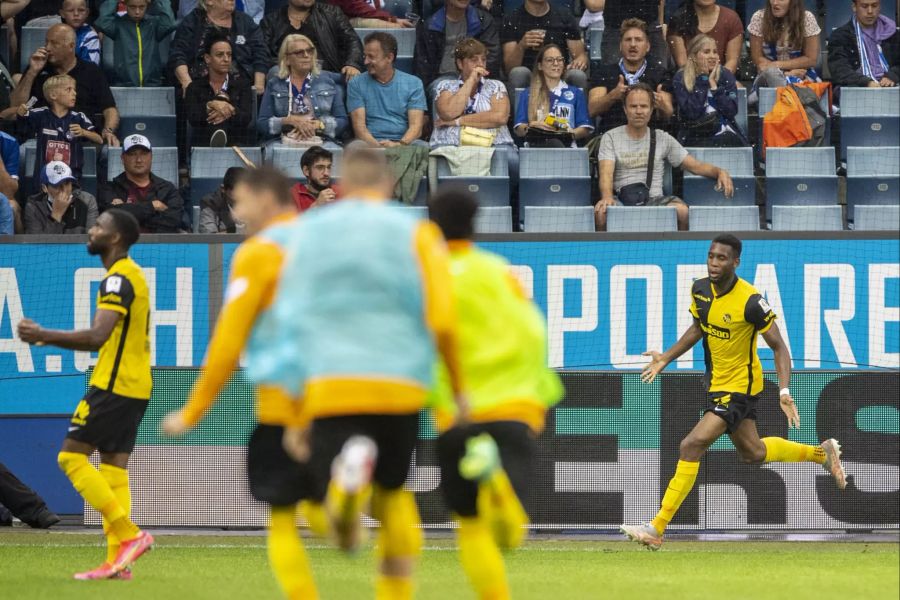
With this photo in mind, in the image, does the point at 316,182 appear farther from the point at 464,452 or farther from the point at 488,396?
the point at 464,452

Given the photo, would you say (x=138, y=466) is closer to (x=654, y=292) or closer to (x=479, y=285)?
(x=654, y=292)

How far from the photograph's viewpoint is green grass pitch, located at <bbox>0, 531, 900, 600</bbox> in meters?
7.84

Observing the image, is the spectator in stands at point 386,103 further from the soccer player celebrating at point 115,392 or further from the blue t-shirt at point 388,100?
the soccer player celebrating at point 115,392

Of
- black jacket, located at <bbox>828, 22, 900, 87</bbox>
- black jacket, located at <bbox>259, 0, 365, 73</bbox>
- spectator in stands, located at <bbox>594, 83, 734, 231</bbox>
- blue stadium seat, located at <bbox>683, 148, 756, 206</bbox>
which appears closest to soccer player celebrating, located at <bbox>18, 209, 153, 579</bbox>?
spectator in stands, located at <bbox>594, 83, 734, 231</bbox>

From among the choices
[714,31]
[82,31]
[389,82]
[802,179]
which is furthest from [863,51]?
[82,31]

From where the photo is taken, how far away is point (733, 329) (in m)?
9.96

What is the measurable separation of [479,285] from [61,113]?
863cm

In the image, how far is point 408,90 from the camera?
1394 centimetres

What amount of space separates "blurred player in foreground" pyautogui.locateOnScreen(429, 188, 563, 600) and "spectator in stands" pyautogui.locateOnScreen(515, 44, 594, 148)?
788 cm

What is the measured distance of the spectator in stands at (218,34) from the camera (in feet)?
45.9

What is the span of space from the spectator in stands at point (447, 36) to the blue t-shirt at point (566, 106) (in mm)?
695

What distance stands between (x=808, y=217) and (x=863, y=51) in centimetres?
243

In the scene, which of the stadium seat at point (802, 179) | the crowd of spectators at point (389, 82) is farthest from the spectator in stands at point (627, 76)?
the stadium seat at point (802, 179)

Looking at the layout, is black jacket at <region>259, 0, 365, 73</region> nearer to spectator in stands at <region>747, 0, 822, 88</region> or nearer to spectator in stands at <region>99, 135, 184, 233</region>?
spectator in stands at <region>99, 135, 184, 233</region>
